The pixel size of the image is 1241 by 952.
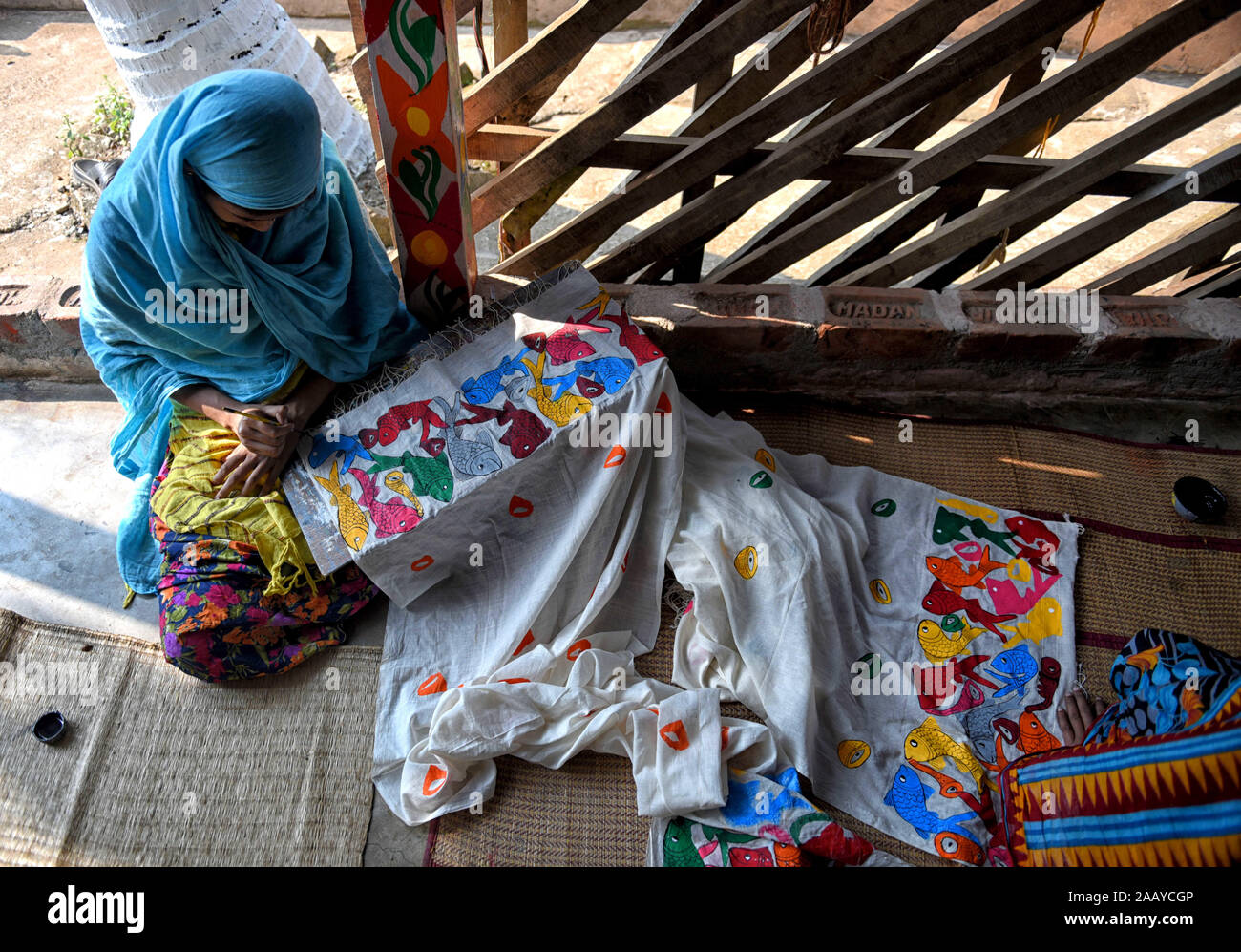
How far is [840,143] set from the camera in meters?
2.83

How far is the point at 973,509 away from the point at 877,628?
61 centimetres

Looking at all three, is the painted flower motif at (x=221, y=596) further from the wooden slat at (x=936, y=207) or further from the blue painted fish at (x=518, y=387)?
the wooden slat at (x=936, y=207)

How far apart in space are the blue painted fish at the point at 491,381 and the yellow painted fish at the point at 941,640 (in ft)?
4.71

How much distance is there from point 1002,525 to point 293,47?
337 centimetres

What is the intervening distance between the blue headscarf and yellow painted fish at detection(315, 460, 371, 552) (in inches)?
12.7

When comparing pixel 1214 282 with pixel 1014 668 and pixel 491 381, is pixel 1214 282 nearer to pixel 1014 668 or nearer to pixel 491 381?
pixel 1014 668

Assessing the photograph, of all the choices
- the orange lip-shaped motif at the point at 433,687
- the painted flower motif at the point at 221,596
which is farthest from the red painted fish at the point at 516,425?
the painted flower motif at the point at 221,596

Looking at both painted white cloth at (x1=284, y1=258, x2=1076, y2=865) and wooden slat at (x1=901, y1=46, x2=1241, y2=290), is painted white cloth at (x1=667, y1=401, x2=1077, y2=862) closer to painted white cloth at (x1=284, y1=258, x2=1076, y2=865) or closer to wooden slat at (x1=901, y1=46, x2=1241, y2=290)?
painted white cloth at (x1=284, y1=258, x2=1076, y2=865)

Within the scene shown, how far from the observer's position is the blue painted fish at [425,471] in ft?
7.84

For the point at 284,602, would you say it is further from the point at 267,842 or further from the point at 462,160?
the point at 462,160

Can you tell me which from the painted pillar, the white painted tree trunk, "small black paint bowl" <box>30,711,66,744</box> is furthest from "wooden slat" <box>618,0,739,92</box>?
"small black paint bowl" <box>30,711,66,744</box>

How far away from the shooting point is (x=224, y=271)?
2215 mm
